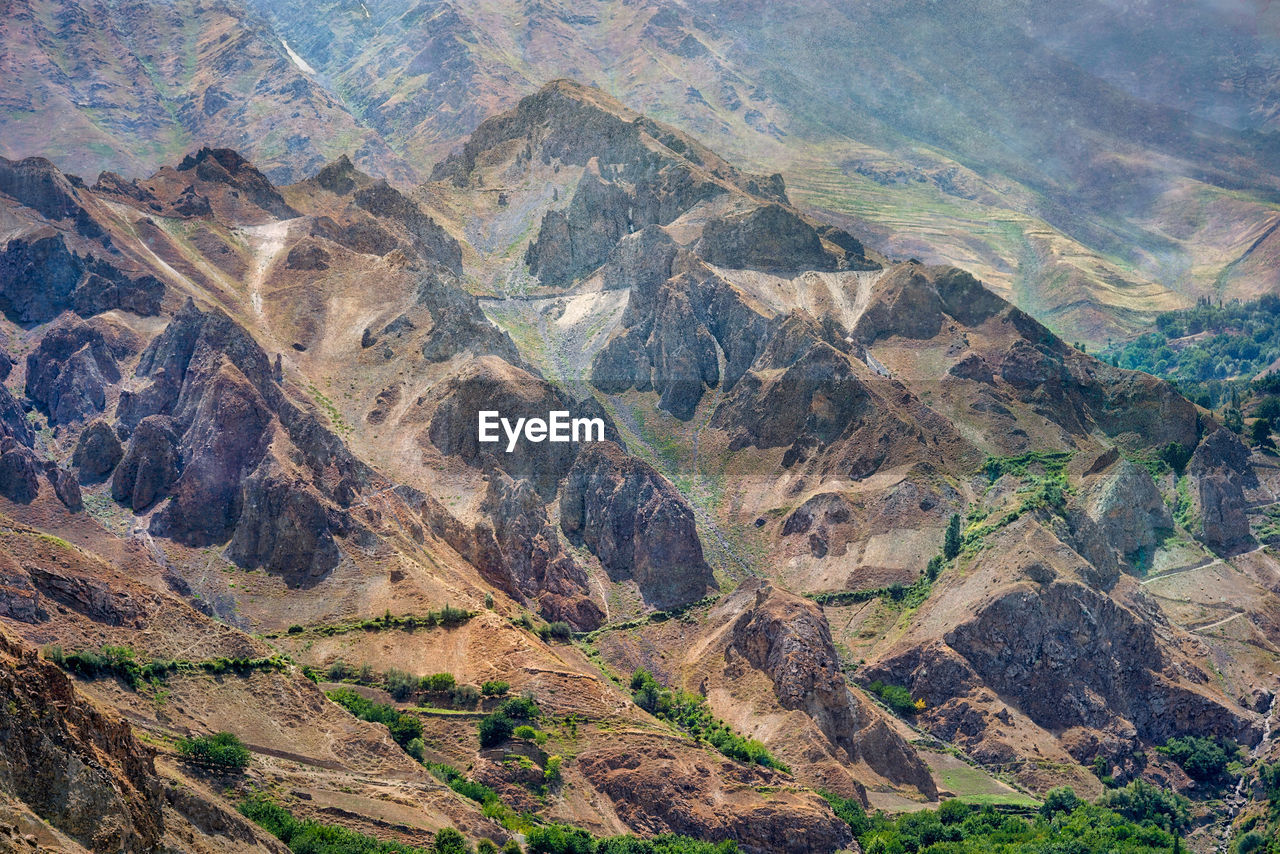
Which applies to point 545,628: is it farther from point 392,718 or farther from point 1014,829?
point 1014,829

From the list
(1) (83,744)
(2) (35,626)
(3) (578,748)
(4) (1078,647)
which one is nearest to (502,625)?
(3) (578,748)

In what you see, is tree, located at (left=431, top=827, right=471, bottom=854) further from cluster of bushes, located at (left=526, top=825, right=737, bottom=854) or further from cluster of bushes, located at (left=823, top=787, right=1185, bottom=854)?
cluster of bushes, located at (left=823, top=787, right=1185, bottom=854)

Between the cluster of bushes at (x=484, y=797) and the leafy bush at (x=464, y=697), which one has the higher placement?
the leafy bush at (x=464, y=697)

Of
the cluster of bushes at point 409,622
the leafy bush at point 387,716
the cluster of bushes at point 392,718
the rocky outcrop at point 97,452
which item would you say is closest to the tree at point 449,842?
the cluster of bushes at point 392,718

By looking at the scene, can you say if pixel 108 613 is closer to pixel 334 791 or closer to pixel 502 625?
pixel 334 791

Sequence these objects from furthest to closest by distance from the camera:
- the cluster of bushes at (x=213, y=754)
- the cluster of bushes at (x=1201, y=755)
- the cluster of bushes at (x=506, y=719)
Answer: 1. the cluster of bushes at (x=1201, y=755)
2. the cluster of bushes at (x=506, y=719)
3. the cluster of bushes at (x=213, y=754)

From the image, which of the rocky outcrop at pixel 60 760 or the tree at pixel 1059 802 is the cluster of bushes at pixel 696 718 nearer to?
the tree at pixel 1059 802
